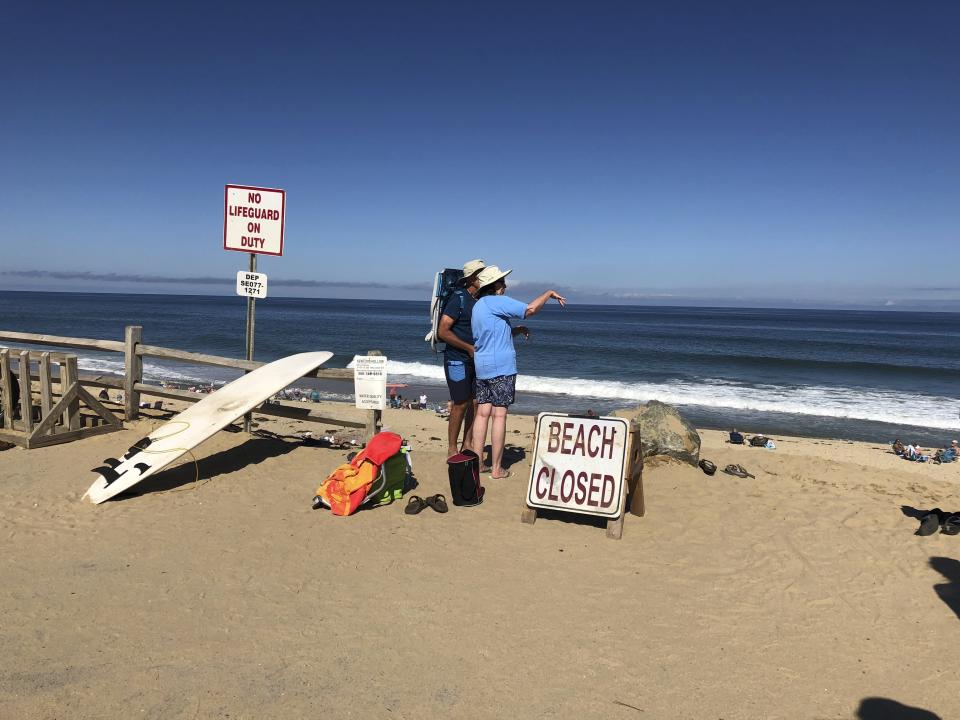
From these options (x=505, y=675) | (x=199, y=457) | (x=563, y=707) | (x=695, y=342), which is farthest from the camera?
(x=695, y=342)

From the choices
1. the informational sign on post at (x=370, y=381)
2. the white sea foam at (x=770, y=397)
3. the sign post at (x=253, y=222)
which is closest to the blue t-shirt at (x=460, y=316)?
the informational sign on post at (x=370, y=381)

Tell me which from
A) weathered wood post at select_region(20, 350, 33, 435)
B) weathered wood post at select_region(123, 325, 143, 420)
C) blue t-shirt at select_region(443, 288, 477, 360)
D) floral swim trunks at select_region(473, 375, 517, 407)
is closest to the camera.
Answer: floral swim trunks at select_region(473, 375, 517, 407)

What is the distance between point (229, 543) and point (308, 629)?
59.0 inches

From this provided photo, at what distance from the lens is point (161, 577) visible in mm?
3998

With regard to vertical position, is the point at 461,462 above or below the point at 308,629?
above

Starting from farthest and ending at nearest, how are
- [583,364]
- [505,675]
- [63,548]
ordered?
[583,364], [63,548], [505,675]

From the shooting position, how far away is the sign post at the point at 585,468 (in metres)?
4.99

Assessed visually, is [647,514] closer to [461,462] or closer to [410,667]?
[461,462]

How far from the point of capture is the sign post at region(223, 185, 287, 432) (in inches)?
274

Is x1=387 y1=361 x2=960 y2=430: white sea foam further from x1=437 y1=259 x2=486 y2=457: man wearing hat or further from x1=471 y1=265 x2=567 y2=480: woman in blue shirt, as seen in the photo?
x1=471 y1=265 x2=567 y2=480: woman in blue shirt

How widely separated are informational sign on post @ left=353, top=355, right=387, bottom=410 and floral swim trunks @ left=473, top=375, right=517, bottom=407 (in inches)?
49.9

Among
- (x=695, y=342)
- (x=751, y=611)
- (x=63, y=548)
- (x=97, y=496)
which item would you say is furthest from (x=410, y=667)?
(x=695, y=342)

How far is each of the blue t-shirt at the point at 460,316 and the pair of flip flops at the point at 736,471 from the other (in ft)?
11.6

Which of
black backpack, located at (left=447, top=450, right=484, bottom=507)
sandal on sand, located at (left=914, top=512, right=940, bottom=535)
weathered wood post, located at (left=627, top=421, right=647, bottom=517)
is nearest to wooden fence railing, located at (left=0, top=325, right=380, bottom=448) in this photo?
black backpack, located at (left=447, top=450, right=484, bottom=507)
